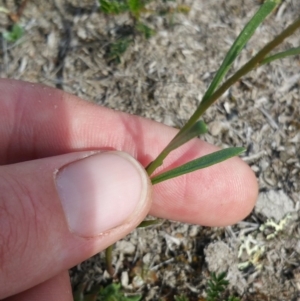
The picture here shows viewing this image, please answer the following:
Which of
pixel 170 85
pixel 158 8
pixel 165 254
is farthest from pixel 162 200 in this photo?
pixel 158 8

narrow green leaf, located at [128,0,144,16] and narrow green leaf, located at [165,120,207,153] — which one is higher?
narrow green leaf, located at [165,120,207,153]

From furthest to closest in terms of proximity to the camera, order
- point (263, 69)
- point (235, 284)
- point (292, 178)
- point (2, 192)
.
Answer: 1. point (263, 69)
2. point (292, 178)
3. point (235, 284)
4. point (2, 192)

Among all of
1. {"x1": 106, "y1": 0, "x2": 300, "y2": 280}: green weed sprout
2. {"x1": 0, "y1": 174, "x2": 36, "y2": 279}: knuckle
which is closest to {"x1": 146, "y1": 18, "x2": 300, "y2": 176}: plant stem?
{"x1": 106, "y1": 0, "x2": 300, "y2": 280}: green weed sprout

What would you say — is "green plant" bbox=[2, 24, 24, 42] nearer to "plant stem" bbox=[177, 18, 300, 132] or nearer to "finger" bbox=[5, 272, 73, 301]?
"finger" bbox=[5, 272, 73, 301]

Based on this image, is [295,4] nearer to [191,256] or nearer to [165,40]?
[165,40]

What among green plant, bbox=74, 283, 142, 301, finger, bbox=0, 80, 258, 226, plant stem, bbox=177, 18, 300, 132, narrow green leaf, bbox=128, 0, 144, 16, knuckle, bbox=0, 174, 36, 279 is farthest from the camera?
narrow green leaf, bbox=128, 0, 144, 16

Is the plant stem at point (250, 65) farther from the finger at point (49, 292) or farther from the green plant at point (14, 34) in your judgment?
the green plant at point (14, 34)

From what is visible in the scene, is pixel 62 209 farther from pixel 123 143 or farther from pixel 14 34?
pixel 14 34

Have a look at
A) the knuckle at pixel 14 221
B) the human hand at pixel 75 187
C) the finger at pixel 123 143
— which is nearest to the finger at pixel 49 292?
the human hand at pixel 75 187
